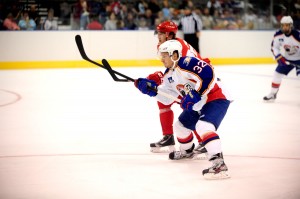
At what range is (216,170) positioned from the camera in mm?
3996

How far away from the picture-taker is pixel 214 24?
1403 cm

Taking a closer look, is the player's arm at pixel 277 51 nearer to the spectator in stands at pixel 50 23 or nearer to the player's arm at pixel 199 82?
the player's arm at pixel 199 82

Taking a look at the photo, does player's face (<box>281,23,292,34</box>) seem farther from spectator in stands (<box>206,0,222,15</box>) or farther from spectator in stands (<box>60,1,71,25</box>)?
spectator in stands (<box>206,0,222,15</box>)

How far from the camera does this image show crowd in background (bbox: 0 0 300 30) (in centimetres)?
1243

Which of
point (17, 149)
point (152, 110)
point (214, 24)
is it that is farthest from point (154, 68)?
point (17, 149)

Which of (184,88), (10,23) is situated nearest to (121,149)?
(184,88)

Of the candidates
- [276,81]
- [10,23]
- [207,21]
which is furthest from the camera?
[207,21]

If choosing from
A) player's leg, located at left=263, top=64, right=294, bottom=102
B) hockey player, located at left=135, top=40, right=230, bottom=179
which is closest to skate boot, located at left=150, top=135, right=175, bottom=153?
hockey player, located at left=135, top=40, right=230, bottom=179

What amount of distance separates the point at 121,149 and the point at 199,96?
4.14ft

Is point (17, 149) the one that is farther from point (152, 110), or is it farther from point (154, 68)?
point (154, 68)

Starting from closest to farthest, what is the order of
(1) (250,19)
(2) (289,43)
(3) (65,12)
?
(2) (289,43) < (3) (65,12) < (1) (250,19)

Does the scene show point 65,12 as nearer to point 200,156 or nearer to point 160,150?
point 160,150

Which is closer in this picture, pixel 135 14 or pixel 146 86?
pixel 146 86

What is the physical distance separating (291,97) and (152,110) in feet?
7.74
